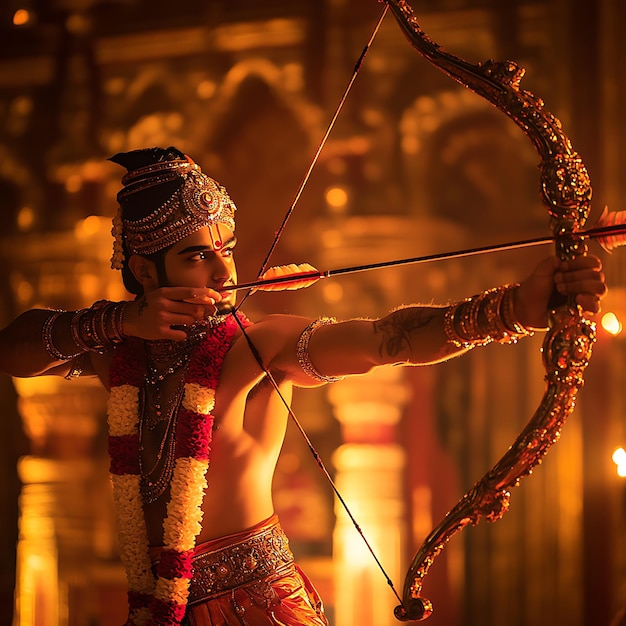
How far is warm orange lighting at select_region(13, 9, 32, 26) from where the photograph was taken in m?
4.05

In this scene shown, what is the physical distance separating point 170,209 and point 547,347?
773mm

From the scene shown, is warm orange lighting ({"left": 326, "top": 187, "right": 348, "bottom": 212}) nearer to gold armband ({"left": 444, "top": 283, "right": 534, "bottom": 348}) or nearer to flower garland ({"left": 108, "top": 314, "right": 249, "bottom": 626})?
flower garland ({"left": 108, "top": 314, "right": 249, "bottom": 626})

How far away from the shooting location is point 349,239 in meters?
3.71

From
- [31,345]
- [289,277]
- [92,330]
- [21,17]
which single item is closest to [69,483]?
[21,17]

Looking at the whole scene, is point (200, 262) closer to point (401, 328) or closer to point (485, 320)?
point (401, 328)

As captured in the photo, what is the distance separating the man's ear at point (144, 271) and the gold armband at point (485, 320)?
630 millimetres

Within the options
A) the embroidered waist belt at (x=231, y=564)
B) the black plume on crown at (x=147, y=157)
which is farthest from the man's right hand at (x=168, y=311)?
the embroidered waist belt at (x=231, y=564)

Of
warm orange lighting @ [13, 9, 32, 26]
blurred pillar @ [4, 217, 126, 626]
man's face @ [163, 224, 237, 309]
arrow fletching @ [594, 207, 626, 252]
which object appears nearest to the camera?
arrow fletching @ [594, 207, 626, 252]

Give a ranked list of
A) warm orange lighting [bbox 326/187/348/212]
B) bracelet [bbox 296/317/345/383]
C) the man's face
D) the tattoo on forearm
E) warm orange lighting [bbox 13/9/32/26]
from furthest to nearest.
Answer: warm orange lighting [bbox 13/9/32/26] < warm orange lighting [bbox 326/187/348/212] < the man's face < bracelet [bbox 296/317/345/383] < the tattoo on forearm

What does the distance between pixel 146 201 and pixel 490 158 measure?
204 cm

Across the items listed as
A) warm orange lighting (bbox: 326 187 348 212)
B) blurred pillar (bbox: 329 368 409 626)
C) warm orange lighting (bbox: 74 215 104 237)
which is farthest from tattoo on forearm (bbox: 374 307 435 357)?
warm orange lighting (bbox: 74 215 104 237)

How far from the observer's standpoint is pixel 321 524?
3.78 m

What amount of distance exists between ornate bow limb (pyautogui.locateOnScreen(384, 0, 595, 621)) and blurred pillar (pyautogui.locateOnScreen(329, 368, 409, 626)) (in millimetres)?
1919

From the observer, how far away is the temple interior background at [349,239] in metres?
3.51
